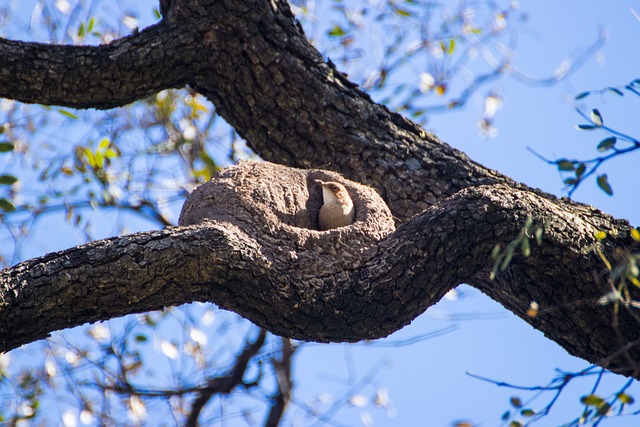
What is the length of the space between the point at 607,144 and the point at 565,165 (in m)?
0.17

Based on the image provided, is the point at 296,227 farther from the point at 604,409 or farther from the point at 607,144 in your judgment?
the point at 604,409

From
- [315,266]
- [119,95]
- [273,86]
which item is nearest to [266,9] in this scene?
[273,86]

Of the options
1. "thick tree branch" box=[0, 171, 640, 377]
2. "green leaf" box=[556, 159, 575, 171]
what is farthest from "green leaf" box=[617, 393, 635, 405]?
"green leaf" box=[556, 159, 575, 171]

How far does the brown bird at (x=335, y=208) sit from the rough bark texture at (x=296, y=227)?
9 centimetres

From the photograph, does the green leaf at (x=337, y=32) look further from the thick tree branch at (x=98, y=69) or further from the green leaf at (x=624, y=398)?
the green leaf at (x=624, y=398)

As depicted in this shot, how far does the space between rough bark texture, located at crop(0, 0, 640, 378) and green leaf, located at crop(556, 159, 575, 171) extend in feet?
1.64

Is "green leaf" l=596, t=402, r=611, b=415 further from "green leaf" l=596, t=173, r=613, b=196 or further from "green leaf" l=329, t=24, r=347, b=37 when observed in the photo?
"green leaf" l=329, t=24, r=347, b=37

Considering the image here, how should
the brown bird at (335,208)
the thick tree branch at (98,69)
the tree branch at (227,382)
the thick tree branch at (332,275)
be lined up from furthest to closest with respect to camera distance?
1. the tree branch at (227,382)
2. the thick tree branch at (98,69)
3. the brown bird at (335,208)
4. the thick tree branch at (332,275)

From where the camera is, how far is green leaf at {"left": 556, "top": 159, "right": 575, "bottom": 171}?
3.22 metres

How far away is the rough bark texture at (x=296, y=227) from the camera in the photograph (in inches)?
140

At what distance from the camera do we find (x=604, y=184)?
10.7ft

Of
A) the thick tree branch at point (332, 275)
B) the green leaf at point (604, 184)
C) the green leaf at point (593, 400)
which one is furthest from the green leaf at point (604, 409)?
the green leaf at point (604, 184)

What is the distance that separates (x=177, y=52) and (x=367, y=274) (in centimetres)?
183

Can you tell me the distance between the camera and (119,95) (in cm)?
480
